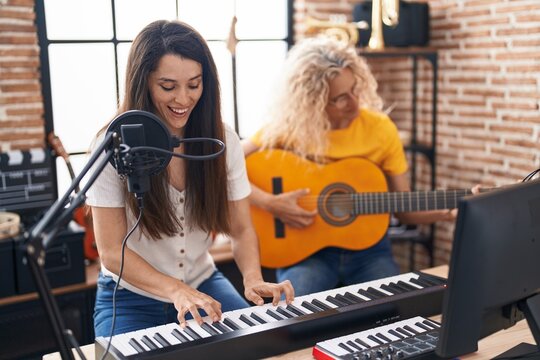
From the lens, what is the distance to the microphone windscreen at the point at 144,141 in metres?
1.31

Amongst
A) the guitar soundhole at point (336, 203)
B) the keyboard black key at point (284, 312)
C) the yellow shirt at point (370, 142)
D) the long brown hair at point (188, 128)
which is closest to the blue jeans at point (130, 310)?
the long brown hair at point (188, 128)

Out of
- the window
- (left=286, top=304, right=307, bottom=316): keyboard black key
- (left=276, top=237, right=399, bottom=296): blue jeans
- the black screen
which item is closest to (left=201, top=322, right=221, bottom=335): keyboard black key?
(left=286, top=304, right=307, bottom=316): keyboard black key

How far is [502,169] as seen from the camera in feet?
11.5

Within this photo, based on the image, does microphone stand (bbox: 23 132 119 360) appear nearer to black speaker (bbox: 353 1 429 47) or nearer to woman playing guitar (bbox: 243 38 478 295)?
woman playing guitar (bbox: 243 38 478 295)

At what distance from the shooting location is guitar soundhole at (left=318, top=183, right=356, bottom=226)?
2.86m

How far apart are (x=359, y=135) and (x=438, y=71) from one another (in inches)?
48.1

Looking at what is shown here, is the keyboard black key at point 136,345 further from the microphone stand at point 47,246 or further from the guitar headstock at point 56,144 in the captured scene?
the guitar headstock at point 56,144

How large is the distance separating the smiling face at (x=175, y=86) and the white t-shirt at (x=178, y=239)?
0.24 m

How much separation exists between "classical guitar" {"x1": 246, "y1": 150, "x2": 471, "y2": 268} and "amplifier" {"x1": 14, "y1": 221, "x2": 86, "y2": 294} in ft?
2.76

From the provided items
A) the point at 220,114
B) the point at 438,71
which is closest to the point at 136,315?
the point at 220,114

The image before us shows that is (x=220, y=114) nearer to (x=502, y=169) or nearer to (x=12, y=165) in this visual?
(x=12, y=165)

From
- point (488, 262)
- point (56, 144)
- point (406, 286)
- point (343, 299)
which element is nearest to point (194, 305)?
point (343, 299)

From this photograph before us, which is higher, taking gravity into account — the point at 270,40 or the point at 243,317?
the point at 270,40

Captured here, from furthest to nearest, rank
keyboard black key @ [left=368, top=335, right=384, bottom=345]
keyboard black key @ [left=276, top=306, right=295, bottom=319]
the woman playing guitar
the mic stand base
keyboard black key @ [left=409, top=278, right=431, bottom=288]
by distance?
the woman playing guitar
keyboard black key @ [left=409, top=278, right=431, bottom=288]
keyboard black key @ [left=276, top=306, right=295, bottom=319]
keyboard black key @ [left=368, top=335, right=384, bottom=345]
the mic stand base
